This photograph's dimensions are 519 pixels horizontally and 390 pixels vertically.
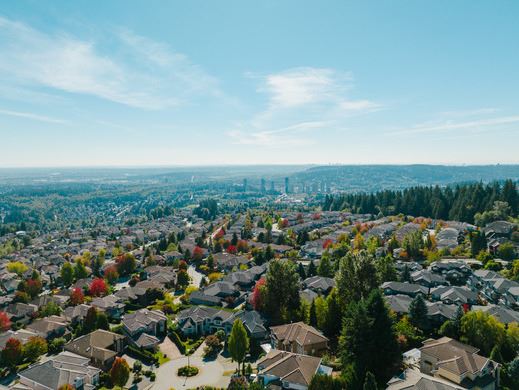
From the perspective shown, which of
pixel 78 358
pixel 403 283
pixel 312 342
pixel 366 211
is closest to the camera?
pixel 312 342

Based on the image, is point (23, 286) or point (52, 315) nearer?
point (52, 315)

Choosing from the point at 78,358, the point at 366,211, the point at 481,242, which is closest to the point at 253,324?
the point at 78,358

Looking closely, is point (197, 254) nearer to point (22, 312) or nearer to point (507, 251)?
point (22, 312)

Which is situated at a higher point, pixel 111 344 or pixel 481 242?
pixel 481 242

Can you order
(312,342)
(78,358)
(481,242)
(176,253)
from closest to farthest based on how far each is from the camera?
(312,342), (78,358), (481,242), (176,253)

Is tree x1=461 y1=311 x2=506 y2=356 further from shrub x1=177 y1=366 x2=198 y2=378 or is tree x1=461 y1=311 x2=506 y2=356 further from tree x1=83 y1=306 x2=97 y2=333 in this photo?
tree x1=83 y1=306 x2=97 y2=333

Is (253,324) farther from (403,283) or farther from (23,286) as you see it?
(23,286)

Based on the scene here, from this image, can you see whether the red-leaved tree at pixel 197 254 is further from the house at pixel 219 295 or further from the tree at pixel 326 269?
the tree at pixel 326 269
